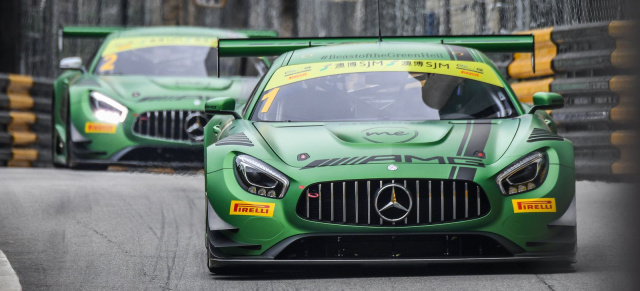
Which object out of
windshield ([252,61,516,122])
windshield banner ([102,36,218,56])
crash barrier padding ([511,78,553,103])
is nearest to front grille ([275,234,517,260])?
windshield ([252,61,516,122])

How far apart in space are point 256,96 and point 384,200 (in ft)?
5.43

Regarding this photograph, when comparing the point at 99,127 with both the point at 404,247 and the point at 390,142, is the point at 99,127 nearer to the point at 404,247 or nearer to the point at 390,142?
→ the point at 390,142

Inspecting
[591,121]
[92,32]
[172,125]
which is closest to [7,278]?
[172,125]

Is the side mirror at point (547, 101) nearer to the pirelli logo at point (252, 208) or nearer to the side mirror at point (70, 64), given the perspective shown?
the pirelli logo at point (252, 208)

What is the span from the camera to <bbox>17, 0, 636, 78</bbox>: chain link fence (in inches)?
468

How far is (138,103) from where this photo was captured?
35.4 ft

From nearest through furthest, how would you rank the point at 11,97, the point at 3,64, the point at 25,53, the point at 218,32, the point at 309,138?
1. the point at 309,138
2. the point at 218,32
3. the point at 11,97
4. the point at 3,64
5. the point at 25,53

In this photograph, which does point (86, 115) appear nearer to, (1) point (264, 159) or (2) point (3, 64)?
(1) point (264, 159)

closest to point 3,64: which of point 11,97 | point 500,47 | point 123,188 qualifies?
point 11,97

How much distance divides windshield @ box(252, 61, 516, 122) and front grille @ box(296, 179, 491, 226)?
0.98 meters

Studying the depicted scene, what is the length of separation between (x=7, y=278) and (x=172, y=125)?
18.5ft

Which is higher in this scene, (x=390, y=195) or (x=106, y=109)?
(x=106, y=109)

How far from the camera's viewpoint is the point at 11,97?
584 inches

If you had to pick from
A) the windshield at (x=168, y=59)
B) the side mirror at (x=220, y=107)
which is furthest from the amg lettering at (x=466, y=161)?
the windshield at (x=168, y=59)
